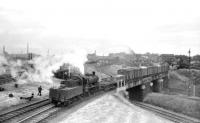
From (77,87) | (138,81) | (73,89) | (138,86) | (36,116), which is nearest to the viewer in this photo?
(36,116)

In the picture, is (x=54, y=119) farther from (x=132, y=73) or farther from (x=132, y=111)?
(x=132, y=73)

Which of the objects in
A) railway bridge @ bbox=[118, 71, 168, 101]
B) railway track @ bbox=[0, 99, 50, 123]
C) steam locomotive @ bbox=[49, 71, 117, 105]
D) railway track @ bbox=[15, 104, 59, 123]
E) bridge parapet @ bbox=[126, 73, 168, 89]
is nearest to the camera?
railway track @ bbox=[15, 104, 59, 123]

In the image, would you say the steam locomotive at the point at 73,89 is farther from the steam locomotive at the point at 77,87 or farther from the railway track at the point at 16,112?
the railway track at the point at 16,112

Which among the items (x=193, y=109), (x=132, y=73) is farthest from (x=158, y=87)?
(x=193, y=109)

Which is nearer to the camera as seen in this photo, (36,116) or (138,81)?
(36,116)

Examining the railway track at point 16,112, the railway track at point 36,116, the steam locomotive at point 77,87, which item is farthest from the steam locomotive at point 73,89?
the railway track at point 16,112

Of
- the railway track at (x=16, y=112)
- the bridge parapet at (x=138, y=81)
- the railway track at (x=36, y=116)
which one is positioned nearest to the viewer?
the railway track at (x=36, y=116)

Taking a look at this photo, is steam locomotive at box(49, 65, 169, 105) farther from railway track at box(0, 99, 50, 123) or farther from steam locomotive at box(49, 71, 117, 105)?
railway track at box(0, 99, 50, 123)

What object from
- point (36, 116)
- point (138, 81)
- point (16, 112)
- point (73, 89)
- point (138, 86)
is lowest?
point (138, 86)

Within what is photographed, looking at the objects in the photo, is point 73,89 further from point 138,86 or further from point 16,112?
point 138,86

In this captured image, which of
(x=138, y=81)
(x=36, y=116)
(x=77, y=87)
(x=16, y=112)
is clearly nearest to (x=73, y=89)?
(x=77, y=87)

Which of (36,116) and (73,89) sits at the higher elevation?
(73,89)

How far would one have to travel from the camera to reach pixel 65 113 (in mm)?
15656

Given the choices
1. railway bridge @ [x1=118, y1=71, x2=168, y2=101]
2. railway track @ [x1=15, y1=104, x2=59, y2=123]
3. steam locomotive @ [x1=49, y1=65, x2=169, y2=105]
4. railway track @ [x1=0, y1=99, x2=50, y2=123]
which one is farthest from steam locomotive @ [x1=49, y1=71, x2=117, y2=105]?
railway bridge @ [x1=118, y1=71, x2=168, y2=101]
